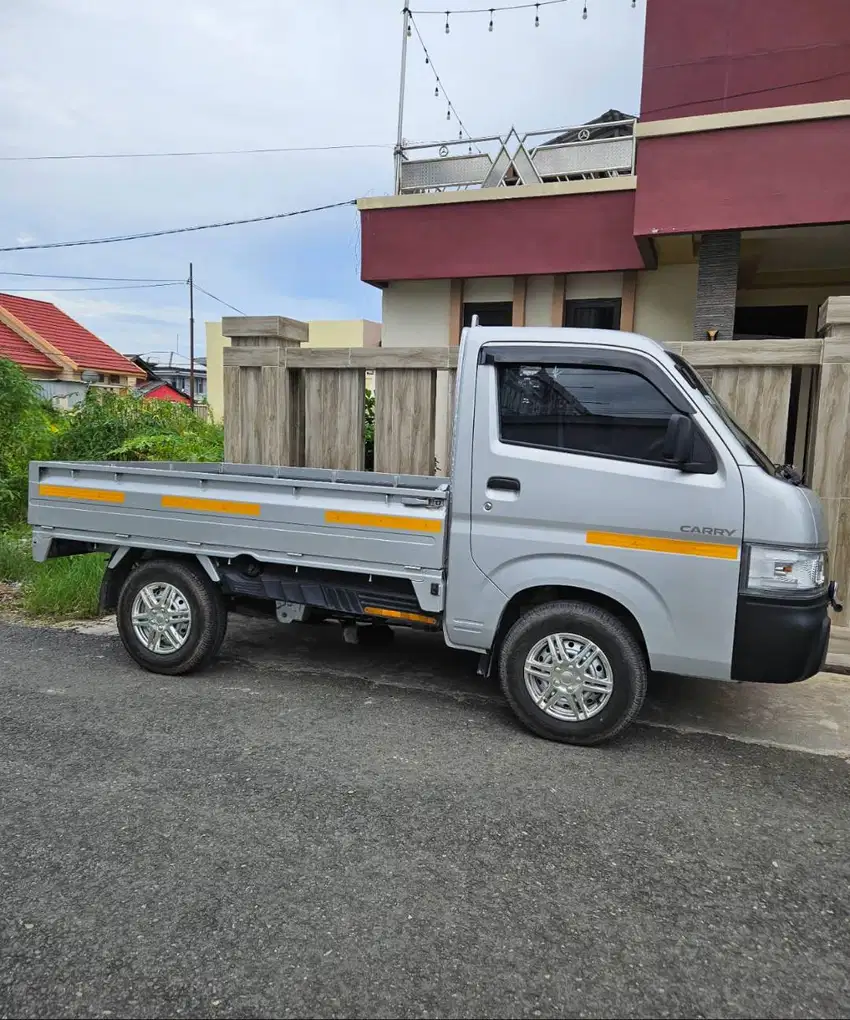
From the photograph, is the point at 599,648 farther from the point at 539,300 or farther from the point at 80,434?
the point at 80,434

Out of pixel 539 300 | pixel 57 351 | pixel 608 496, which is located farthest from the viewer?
pixel 57 351

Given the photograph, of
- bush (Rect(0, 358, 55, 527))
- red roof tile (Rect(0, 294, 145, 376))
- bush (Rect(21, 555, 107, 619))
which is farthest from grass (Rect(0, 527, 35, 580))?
red roof tile (Rect(0, 294, 145, 376))

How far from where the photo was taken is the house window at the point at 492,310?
36.3ft

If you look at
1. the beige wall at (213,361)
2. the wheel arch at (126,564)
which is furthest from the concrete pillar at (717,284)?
the beige wall at (213,361)

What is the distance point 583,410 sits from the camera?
14.3ft

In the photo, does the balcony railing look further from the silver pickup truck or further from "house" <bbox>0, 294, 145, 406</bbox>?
"house" <bbox>0, 294, 145, 406</bbox>

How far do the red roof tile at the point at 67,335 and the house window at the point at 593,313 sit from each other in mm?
19785

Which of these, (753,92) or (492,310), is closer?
(753,92)

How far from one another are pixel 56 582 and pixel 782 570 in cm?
633

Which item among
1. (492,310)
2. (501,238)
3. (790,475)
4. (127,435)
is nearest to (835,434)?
(790,475)

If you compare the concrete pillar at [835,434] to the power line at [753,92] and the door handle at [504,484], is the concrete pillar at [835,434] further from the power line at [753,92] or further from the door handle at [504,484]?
the power line at [753,92]

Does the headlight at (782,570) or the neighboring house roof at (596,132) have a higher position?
the neighboring house roof at (596,132)

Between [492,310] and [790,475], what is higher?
[492,310]

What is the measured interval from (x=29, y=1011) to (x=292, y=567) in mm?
3030
